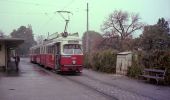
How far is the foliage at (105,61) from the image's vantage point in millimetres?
30047

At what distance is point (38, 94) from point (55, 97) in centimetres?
128

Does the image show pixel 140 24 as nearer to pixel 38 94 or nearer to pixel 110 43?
pixel 110 43

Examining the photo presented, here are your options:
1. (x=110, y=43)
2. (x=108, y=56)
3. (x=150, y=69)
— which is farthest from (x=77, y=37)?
(x=110, y=43)

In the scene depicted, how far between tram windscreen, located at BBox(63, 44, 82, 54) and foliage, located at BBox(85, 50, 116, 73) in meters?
3.57

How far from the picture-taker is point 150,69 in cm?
2094

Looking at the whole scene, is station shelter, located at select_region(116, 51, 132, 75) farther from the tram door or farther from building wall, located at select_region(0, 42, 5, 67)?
building wall, located at select_region(0, 42, 5, 67)

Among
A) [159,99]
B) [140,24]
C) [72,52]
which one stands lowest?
[159,99]

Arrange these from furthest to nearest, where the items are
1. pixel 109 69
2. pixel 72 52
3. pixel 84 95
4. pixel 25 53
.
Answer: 1. pixel 25 53
2. pixel 109 69
3. pixel 72 52
4. pixel 84 95

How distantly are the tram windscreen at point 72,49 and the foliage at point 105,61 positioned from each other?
3.57 metres

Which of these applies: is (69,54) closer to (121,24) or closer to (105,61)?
(105,61)

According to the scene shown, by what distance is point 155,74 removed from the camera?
20969 mm

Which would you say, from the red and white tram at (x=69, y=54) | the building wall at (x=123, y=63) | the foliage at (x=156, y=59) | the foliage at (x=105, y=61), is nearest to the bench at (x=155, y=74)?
the foliage at (x=156, y=59)

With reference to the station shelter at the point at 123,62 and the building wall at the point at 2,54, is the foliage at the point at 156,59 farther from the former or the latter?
the building wall at the point at 2,54

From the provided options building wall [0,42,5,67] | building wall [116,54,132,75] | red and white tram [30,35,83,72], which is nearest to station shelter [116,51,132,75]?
building wall [116,54,132,75]
